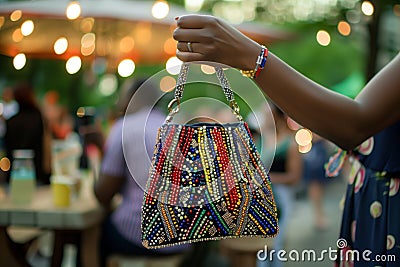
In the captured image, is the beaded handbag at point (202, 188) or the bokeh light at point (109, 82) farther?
the bokeh light at point (109, 82)

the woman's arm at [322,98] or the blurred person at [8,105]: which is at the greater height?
the blurred person at [8,105]

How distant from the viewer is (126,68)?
690 cm

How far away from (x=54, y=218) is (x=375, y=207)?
2.55 meters

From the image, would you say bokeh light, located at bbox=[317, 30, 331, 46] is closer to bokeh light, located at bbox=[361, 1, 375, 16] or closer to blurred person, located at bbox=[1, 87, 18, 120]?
bokeh light, located at bbox=[361, 1, 375, 16]

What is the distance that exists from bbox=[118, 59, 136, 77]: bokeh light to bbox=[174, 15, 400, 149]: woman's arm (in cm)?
529

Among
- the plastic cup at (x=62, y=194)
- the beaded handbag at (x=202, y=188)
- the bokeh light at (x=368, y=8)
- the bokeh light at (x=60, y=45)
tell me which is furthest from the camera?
the bokeh light at (x=60, y=45)

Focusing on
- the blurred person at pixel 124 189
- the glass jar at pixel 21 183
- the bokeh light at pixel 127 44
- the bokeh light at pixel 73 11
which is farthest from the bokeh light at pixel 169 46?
the glass jar at pixel 21 183

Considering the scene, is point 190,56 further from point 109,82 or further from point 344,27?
point 109,82

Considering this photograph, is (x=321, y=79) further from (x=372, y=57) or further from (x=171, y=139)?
(x=171, y=139)

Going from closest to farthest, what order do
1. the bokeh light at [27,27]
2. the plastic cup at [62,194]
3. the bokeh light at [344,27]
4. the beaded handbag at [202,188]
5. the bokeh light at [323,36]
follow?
the beaded handbag at [202,188] → the plastic cup at [62,194] → the bokeh light at [27,27] → the bokeh light at [344,27] → the bokeh light at [323,36]

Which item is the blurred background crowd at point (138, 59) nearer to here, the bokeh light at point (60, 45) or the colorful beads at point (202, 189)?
the bokeh light at point (60, 45)

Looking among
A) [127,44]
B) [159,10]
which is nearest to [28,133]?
[159,10]

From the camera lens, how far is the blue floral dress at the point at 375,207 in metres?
1.79

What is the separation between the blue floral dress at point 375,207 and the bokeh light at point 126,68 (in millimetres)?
4960
